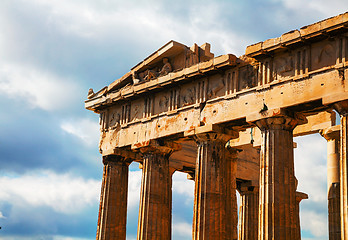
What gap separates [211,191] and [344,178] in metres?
5.93

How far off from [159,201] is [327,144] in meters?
8.02

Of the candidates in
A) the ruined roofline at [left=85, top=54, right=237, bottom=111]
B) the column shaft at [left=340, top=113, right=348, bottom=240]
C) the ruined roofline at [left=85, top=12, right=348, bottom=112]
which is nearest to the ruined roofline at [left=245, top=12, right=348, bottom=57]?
the ruined roofline at [left=85, top=12, right=348, bottom=112]

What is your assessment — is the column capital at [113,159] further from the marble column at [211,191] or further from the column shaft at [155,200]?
the marble column at [211,191]

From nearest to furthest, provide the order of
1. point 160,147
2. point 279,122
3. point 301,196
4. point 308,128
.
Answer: point 279,122 < point 160,147 < point 308,128 < point 301,196

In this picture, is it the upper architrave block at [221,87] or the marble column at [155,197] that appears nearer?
the upper architrave block at [221,87]

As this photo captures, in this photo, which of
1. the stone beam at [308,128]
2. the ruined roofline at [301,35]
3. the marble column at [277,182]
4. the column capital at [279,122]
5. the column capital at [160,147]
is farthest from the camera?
the stone beam at [308,128]

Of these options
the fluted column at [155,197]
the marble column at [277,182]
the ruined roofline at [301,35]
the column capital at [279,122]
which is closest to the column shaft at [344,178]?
the marble column at [277,182]

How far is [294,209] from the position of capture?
67.2 feet

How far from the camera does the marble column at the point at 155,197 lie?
2534cm

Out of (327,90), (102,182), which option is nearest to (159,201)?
(102,182)

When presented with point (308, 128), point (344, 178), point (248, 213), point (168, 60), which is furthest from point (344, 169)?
point (248, 213)

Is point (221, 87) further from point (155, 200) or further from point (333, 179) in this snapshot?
point (333, 179)

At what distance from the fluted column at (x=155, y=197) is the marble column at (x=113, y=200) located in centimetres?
230

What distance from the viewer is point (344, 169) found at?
18.7 metres
